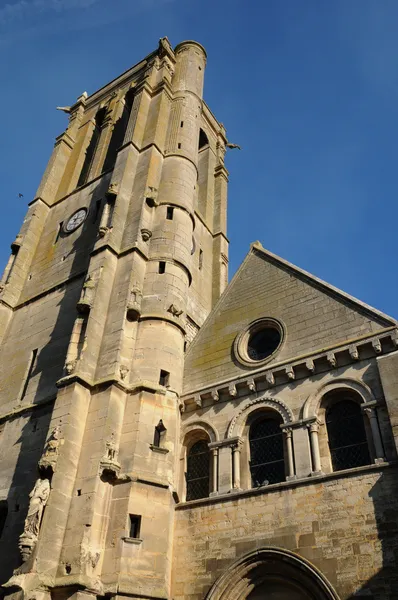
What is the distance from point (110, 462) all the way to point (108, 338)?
4.20 m

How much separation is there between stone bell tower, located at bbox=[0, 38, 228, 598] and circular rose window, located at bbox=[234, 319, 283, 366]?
2084 mm

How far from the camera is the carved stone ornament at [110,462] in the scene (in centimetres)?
1331

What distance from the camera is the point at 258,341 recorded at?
16328mm

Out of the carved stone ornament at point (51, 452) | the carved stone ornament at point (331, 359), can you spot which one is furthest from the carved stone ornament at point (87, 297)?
the carved stone ornament at point (331, 359)

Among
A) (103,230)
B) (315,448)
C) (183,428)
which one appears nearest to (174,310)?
(183,428)

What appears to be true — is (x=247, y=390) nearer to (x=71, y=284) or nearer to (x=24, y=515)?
(x=24, y=515)

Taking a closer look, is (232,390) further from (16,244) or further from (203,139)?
(203,139)

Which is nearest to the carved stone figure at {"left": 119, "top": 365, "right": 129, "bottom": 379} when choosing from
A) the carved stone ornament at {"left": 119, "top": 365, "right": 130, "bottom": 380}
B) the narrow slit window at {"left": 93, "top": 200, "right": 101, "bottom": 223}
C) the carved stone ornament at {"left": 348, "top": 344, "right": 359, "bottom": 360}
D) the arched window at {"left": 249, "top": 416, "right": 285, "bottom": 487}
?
the carved stone ornament at {"left": 119, "top": 365, "right": 130, "bottom": 380}

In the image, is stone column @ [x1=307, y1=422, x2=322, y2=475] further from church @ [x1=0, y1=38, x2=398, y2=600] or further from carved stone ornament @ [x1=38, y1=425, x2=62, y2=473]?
carved stone ornament @ [x1=38, y1=425, x2=62, y2=473]

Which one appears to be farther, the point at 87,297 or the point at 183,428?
the point at 87,297

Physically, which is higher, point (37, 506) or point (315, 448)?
point (315, 448)

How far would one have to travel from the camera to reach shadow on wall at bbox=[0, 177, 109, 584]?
14.0 m

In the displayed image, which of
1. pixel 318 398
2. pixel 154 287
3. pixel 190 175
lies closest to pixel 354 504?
pixel 318 398

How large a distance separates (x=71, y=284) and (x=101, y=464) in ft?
28.0
